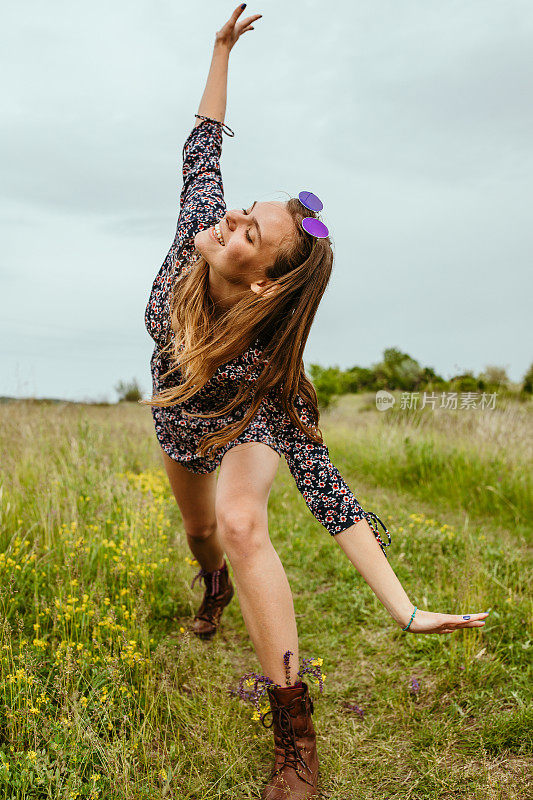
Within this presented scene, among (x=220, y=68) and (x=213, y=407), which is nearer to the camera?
(x=213, y=407)

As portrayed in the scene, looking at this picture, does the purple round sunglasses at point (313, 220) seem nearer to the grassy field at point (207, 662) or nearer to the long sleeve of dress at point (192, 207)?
the long sleeve of dress at point (192, 207)

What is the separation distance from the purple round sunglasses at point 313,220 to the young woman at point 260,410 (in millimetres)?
16

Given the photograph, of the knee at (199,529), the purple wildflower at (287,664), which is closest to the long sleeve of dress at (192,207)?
the knee at (199,529)

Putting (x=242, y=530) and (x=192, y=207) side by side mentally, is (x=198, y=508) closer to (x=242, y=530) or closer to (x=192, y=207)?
(x=242, y=530)

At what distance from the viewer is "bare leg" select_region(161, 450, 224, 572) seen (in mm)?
2953

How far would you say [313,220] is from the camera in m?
2.44

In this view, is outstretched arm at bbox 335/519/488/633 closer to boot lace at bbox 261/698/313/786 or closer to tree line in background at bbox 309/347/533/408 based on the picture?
boot lace at bbox 261/698/313/786

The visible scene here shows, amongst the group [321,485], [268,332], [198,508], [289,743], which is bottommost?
[289,743]

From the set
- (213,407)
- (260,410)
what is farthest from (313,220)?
(213,407)

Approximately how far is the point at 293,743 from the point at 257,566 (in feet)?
2.14

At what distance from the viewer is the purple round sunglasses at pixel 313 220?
241 centimetres

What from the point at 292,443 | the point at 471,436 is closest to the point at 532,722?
the point at 292,443

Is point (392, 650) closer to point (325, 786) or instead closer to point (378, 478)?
point (325, 786)

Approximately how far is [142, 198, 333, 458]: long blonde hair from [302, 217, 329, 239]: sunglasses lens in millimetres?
35
